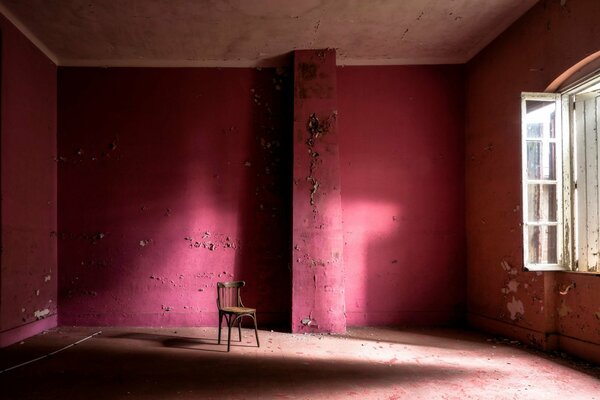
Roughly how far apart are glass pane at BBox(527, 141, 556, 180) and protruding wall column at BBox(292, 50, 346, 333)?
1979 mm

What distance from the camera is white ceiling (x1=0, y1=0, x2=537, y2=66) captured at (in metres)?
4.23

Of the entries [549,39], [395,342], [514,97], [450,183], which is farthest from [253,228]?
[549,39]

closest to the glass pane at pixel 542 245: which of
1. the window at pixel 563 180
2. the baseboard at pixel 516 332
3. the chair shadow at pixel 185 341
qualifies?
the window at pixel 563 180

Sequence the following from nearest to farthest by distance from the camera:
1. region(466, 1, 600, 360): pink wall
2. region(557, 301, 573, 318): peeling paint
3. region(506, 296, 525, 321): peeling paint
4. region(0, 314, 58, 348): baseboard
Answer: region(466, 1, 600, 360): pink wall < region(557, 301, 573, 318): peeling paint < region(0, 314, 58, 348): baseboard < region(506, 296, 525, 321): peeling paint

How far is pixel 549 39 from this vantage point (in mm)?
3984

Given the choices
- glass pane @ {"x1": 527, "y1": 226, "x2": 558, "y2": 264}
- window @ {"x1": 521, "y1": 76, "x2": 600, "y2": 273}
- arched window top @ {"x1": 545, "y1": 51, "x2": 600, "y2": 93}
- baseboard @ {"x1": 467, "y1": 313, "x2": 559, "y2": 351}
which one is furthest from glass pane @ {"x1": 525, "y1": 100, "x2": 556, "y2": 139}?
baseboard @ {"x1": 467, "y1": 313, "x2": 559, "y2": 351}

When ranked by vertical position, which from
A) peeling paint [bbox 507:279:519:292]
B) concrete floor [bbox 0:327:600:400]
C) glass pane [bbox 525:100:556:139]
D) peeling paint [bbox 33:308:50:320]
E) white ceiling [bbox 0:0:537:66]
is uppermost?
white ceiling [bbox 0:0:537:66]

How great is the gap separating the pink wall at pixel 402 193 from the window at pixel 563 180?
1.40m

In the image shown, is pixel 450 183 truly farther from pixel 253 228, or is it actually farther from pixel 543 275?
pixel 253 228

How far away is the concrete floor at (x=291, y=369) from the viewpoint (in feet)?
10.0

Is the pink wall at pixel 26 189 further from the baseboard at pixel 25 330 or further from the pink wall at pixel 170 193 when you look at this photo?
the pink wall at pixel 170 193

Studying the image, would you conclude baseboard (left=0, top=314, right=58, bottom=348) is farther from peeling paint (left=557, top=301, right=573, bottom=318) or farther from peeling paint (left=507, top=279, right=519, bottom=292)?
peeling paint (left=557, top=301, right=573, bottom=318)

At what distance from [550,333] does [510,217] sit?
116cm

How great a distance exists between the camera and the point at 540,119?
4.12 metres
